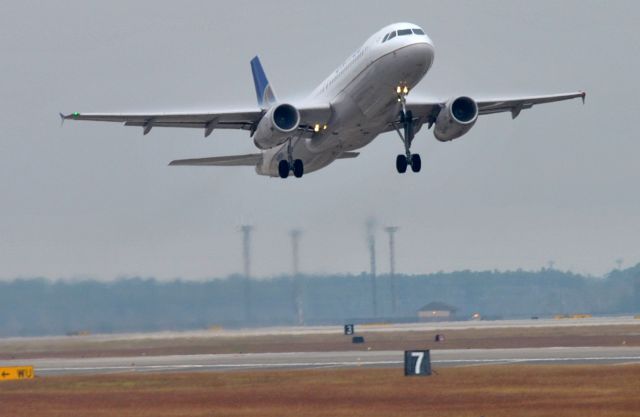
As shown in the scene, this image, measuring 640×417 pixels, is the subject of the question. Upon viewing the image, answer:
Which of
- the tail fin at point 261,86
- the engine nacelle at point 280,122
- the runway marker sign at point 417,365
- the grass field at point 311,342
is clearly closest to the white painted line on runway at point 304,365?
the runway marker sign at point 417,365

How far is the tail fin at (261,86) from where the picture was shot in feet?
233

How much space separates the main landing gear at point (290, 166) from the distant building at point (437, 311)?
284 feet

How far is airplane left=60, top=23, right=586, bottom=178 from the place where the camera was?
5178cm

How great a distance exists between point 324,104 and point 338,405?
16423 millimetres

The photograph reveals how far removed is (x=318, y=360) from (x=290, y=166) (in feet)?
41.2

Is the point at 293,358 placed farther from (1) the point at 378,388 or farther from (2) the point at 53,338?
(2) the point at 53,338

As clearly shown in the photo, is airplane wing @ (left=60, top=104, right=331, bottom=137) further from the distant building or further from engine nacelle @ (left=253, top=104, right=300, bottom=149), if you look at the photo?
the distant building

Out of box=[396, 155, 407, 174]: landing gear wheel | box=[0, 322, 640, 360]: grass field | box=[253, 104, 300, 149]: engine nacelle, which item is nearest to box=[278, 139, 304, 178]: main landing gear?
box=[253, 104, 300, 149]: engine nacelle

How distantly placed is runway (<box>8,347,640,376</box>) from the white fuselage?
441 inches

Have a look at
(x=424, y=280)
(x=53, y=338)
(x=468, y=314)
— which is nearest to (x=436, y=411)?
(x=53, y=338)

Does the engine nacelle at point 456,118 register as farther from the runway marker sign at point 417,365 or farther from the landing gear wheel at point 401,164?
the runway marker sign at point 417,365

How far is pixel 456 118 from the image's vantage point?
55.8 metres

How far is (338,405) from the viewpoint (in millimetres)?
44312

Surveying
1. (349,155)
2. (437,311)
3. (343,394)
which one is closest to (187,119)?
(349,155)
